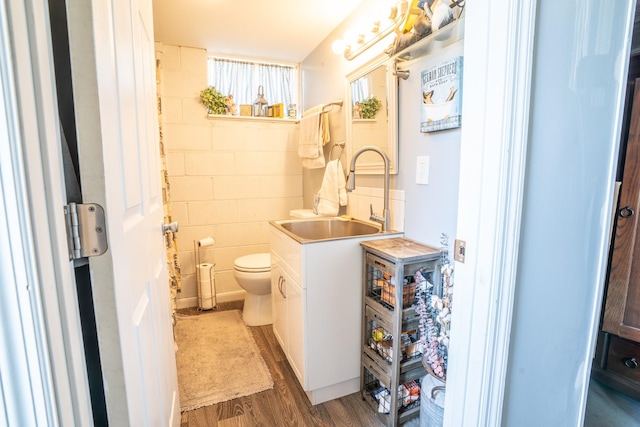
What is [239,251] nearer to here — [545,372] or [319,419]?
[319,419]

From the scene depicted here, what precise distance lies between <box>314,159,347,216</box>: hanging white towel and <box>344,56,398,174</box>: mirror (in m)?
0.16

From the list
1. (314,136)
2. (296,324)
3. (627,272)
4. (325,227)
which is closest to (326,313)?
(296,324)

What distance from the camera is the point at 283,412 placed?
156 cm

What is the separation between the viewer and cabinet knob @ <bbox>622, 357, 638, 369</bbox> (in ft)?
5.38

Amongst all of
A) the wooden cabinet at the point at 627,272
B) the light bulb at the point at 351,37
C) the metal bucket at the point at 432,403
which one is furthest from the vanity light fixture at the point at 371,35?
the metal bucket at the point at 432,403

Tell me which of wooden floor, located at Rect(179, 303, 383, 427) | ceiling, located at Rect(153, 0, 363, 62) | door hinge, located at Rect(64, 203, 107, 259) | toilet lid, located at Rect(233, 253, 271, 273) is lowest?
wooden floor, located at Rect(179, 303, 383, 427)

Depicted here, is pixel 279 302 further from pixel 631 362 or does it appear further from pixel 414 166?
pixel 631 362

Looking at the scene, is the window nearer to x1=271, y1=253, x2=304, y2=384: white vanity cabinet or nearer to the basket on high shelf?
x1=271, y1=253, x2=304, y2=384: white vanity cabinet

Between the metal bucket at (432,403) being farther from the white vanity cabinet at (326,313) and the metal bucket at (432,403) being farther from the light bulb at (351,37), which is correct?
the light bulb at (351,37)

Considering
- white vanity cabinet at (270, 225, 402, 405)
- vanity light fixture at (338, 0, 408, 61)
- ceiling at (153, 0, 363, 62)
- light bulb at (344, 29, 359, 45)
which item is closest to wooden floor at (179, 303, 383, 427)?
white vanity cabinet at (270, 225, 402, 405)

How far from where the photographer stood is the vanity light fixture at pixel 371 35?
5.15 feet

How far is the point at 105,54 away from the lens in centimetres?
58

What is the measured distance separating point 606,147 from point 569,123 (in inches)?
6.9

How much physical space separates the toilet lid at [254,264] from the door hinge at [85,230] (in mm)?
1781
